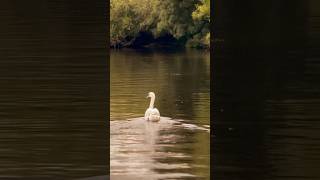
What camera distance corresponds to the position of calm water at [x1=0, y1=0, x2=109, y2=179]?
133 inches

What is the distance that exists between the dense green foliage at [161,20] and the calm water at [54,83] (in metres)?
33.0

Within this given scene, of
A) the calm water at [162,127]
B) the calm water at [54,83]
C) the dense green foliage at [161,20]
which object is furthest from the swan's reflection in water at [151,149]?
the dense green foliage at [161,20]

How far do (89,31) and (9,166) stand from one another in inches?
27.6

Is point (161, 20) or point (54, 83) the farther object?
point (161, 20)

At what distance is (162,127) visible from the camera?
1402 cm

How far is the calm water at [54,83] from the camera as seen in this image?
3389 mm

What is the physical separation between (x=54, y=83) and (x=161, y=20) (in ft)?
123

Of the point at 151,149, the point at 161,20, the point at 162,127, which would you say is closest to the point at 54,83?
the point at 151,149

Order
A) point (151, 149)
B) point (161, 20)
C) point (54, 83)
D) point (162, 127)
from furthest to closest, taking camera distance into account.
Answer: point (161, 20) < point (162, 127) < point (151, 149) < point (54, 83)

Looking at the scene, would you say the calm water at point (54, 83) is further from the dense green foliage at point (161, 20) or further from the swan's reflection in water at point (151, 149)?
the dense green foliage at point (161, 20)

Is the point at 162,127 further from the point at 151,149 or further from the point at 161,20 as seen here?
the point at 161,20

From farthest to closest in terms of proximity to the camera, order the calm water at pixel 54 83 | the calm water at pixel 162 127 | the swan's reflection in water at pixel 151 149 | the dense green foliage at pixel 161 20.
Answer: the dense green foliage at pixel 161 20
the calm water at pixel 162 127
the swan's reflection in water at pixel 151 149
the calm water at pixel 54 83

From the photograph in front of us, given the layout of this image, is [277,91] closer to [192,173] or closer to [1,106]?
[1,106]

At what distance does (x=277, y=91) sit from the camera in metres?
2.85
